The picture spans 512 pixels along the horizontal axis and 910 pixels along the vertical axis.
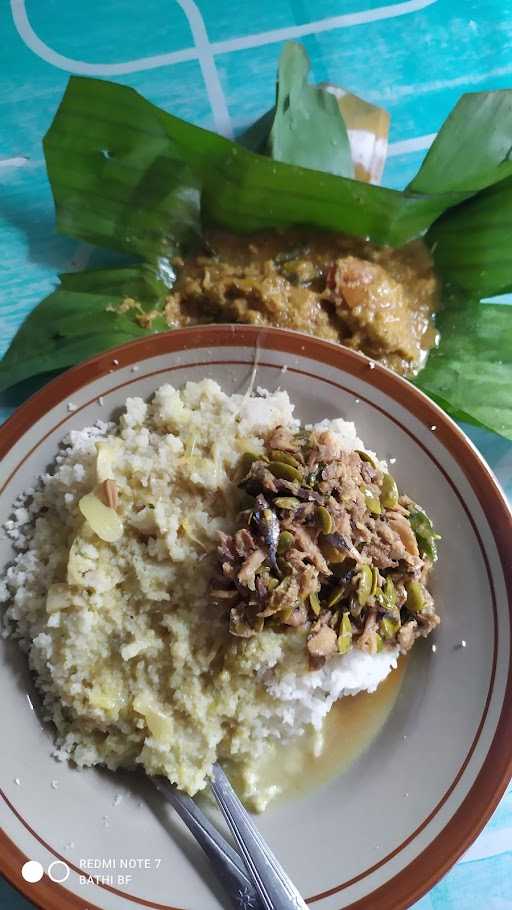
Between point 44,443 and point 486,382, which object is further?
point 486,382

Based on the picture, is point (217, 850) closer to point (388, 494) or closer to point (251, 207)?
point (388, 494)

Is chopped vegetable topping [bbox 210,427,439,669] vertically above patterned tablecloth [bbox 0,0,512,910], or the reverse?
patterned tablecloth [bbox 0,0,512,910]

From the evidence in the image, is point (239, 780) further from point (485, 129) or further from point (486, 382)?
point (485, 129)

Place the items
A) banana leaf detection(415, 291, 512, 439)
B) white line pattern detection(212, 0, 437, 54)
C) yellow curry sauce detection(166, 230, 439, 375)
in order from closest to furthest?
banana leaf detection(415, 291, 512, 439) → yellow curry sauce detection(166, 230, 439, 375) → white line pattern detection(212, 0, 437, 54)

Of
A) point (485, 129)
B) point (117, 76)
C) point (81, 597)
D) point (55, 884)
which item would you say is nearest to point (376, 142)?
point (485, 129)

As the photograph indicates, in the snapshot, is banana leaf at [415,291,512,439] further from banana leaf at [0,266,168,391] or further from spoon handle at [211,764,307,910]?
spoon handle at [211,764,307,910]

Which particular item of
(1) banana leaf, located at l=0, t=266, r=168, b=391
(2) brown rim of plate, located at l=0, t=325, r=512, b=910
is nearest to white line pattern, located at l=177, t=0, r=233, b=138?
(1) banana leaf, located at l=0, t=266, r=168, b=391
